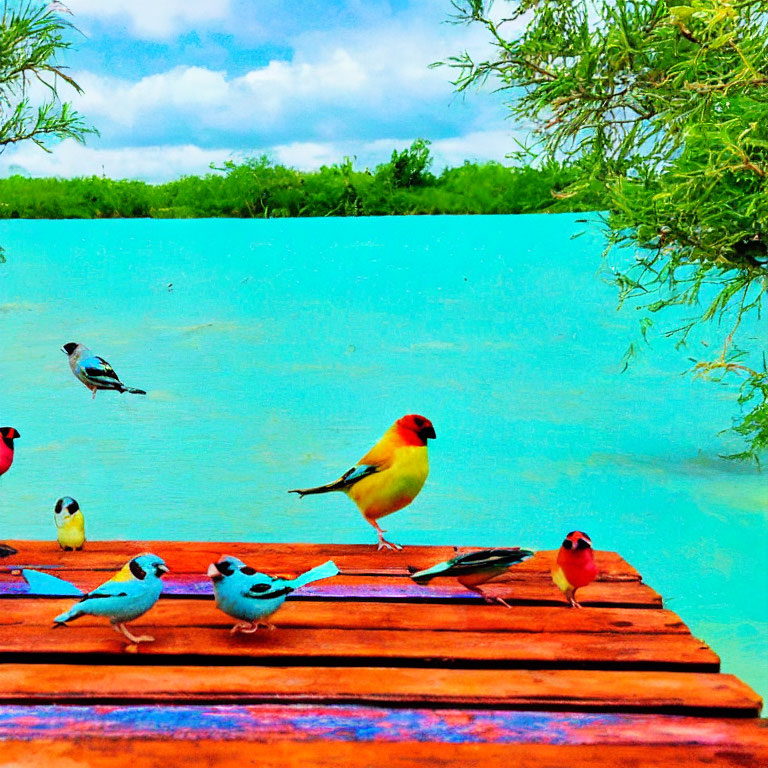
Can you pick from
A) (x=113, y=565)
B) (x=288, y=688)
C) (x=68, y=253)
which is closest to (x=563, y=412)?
(x=68, y=253)

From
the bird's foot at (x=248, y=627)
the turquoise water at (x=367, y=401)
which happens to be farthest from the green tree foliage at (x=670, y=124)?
the bird's foot at (x=248, y=627)

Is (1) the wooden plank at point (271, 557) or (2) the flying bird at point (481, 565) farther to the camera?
(1) the wooden plank at point (271, 557)

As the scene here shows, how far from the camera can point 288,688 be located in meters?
1.85

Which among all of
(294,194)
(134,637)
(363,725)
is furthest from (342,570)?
(294,194)

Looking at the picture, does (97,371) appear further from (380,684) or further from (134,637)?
(380,684)

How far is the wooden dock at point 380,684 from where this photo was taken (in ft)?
5.37

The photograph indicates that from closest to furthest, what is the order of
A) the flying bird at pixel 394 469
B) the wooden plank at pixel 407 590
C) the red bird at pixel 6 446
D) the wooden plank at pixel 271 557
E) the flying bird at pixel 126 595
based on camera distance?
1. the flying bird at pixel 126 595
2. the wooden plank at pixel 407 590
3. the wooden plank at pixel 271 557
4. the flying bird at pixel 394 469
5. the red bird at pixel 6 446

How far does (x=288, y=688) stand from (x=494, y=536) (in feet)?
17.2

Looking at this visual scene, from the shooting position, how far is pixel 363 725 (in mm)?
1705

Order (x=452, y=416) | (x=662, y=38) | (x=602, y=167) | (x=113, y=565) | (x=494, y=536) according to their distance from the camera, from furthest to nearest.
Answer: (x=452, y=416) < (x=494, y=536) < (x=602, y=167) < (x=662, y=38) < (x=113, y=565)

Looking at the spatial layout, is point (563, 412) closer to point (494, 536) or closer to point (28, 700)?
point (494, 536)

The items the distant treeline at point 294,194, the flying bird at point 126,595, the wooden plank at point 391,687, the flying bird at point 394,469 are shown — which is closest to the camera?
the wooden plank at point 391,687

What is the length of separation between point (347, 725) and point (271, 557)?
1081 millimetres

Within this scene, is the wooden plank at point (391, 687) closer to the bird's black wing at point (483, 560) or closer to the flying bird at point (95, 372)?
the bird's black wing at point (483, 560)
